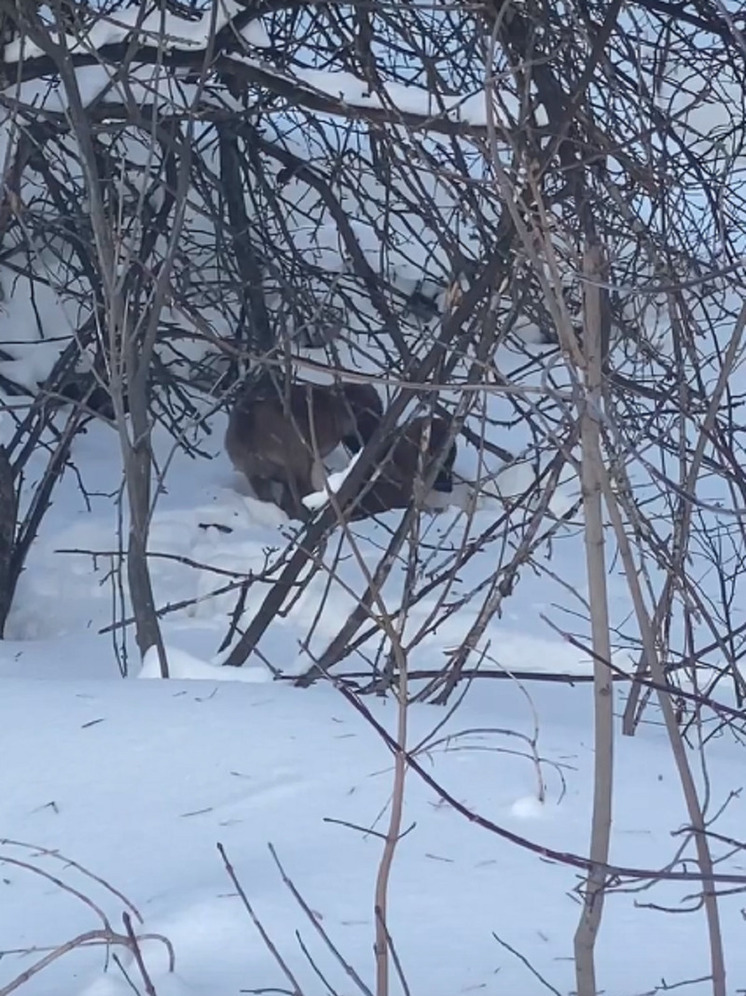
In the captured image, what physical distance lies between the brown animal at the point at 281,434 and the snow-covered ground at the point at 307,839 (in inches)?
139

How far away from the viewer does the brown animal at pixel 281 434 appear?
7309 mm

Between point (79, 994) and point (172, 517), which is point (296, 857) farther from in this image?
point (172, 517)

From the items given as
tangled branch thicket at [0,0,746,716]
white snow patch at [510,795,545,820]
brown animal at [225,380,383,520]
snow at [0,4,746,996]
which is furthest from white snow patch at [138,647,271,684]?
brown animal at [225,380,383,520]

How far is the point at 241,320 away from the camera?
680cm

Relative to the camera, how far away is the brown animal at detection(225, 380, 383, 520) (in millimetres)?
7309

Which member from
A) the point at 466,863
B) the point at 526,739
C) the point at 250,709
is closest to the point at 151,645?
the point at 250,709

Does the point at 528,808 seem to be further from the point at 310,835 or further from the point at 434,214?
the point at 434,214

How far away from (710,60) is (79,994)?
4050 millimetres

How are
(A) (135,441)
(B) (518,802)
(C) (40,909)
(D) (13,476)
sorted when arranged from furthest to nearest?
(D) (13,476) < (A) (135,441) < (B) (518,802) < (C) (40,909)

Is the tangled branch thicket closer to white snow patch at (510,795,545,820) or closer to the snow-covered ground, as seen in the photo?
the snow-covered ground

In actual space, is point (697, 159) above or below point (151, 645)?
above

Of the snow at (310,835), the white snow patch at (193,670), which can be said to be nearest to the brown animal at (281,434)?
the white snow patch at (193,670)

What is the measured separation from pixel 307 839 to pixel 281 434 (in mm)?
4877

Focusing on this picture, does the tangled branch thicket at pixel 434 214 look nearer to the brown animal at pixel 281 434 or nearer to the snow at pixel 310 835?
the snow at pixel 310 835
